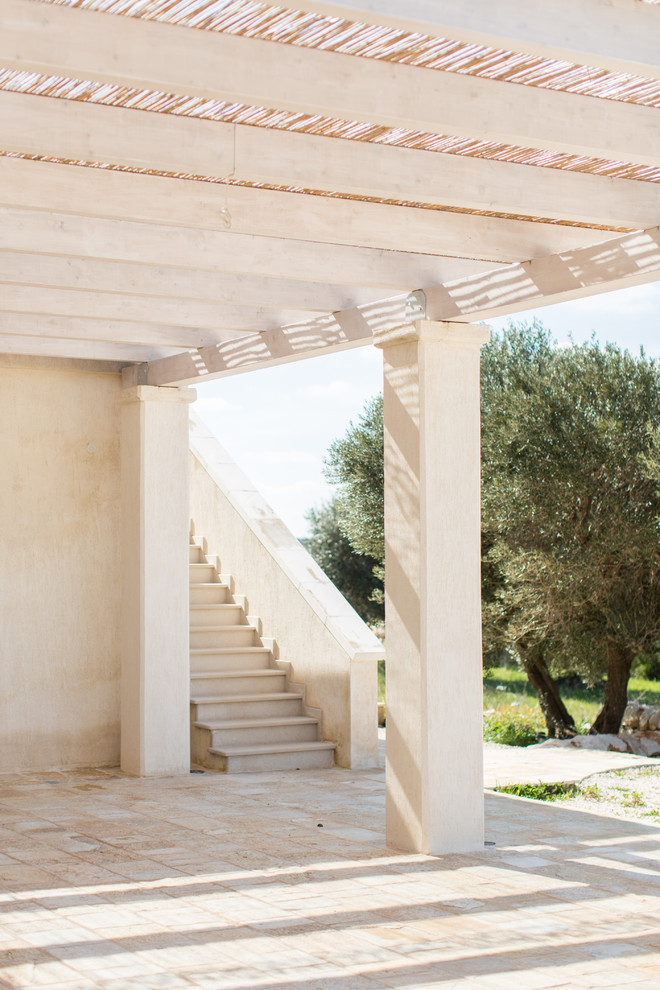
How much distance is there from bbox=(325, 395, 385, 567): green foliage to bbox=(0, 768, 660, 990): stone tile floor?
247 inches

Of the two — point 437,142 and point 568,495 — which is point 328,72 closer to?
point 437,142

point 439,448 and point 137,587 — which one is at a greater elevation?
point 439,448

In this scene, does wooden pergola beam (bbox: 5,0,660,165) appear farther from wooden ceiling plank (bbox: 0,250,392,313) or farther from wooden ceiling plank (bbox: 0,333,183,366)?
wooden ceiling plank (bbox: 0,333,183,366)

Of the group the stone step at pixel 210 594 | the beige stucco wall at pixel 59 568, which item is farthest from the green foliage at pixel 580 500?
the beige stucco wall at pixel 59 568

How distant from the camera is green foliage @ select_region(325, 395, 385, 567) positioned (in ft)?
46.3

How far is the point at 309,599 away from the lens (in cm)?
1002

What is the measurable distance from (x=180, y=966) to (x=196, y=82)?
311 centimetres

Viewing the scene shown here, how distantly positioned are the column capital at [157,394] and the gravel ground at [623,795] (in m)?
4.12

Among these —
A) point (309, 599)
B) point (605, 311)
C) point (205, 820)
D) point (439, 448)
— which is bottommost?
point (205, 820)

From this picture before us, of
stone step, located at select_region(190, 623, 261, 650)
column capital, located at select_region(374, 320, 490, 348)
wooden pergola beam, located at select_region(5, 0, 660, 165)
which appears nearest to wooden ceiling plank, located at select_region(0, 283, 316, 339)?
column capital, located at select_region(374, 320, 490, 348)

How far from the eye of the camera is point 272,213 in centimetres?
564

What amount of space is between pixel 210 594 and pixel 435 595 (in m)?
5.05

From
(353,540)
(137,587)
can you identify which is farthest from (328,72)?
(353,540)

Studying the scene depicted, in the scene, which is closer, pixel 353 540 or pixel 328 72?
pixel 328 72
